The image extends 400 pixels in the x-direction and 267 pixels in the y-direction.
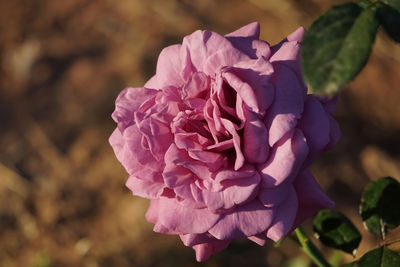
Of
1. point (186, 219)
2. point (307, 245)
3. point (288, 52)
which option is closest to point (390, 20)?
point (288, 52)

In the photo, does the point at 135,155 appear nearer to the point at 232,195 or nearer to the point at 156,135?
the point at 156,135

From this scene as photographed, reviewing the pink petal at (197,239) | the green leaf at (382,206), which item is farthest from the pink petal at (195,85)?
the green leaf at (382,206)

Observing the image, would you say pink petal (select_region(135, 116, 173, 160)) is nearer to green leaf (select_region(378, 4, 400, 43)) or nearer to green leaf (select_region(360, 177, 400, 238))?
green leaf (select_region(378, 4, 400, 43))

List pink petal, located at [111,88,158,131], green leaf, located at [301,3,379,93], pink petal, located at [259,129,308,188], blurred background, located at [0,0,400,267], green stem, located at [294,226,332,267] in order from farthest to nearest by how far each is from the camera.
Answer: blurred background, located at [0,0,400,267], green stem, located at [294,226,332,267], pink petal, located at [111,88,158,131], pink petal, located at [259,129,308,188], green leaf, located at [301,3,379,93]

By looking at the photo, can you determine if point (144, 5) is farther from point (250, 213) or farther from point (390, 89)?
point (250, 213)

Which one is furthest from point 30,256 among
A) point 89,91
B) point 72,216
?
point 89,91

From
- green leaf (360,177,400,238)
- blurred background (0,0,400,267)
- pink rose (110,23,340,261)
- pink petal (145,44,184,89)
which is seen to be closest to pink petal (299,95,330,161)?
pink rose (110,23,340,261)

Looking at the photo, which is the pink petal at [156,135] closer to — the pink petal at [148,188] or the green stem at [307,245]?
the pink petal at [148,188]
